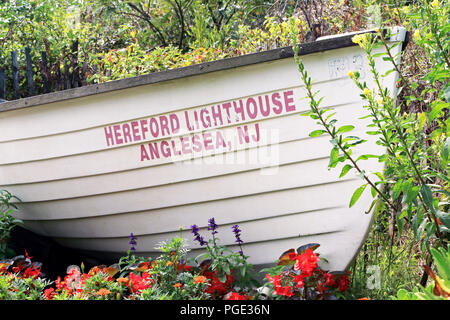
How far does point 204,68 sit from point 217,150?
1.52 feet

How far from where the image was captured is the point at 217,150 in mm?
2996

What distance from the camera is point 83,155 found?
3.30 meters

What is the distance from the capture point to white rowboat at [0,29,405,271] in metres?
2.83

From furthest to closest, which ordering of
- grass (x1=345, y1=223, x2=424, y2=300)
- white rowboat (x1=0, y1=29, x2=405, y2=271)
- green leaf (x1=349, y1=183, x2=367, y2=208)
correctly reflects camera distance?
grass (x1=345, y1=223, x2=424, y2=300), white rowboat (x1=0, y1=29, x2=405, y2=271), green leaf (x1=349, y1=183, x2=367, y2=208)

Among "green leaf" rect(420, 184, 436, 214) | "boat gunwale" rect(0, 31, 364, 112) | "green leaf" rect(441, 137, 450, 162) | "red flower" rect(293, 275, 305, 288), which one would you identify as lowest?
"red flower" rect(293, 275, 305, 288)

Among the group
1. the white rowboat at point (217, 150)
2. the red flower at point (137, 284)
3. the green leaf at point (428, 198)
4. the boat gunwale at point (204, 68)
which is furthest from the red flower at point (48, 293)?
the green leaf at point (428, 198)

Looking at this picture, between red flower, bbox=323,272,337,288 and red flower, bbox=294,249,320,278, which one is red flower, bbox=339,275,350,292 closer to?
red flower, bbox=323,272,337,288

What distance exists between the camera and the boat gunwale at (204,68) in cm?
272

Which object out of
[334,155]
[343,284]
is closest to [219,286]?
[343,284]

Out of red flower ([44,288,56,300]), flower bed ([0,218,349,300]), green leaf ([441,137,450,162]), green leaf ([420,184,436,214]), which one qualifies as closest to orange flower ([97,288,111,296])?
flower bed ([0,218,349,300])

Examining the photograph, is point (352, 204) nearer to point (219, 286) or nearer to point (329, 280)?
point (329, 280)

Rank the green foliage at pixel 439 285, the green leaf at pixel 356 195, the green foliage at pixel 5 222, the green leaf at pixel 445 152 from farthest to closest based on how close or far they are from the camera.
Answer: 1. the green foliage at pixel 5 222
2. the green leaf at pixel 356 195
3. the green leaf at pixel 445 152
4. the green foliage at pixel 439 285

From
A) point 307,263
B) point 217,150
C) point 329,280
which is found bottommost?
point 329,280

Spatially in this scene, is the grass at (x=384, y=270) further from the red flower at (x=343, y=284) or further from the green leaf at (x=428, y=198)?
the green leaf at (x=428, y=198)
